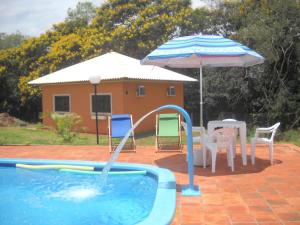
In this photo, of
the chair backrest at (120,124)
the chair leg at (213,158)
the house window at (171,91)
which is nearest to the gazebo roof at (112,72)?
the house window at (171,91)

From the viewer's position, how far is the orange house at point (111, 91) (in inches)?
648

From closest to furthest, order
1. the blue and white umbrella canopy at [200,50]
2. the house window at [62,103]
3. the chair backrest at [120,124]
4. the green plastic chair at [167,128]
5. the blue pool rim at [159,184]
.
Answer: the blue pool rim at [159,184] < the blue and white umbrella canopy at [200,50] < the green plastic chair at [167,128] < the chair backrest at [120,124] < the house window at [62,103]

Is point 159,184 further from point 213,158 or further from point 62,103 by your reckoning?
point 62,103

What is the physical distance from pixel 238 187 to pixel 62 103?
1489 cm

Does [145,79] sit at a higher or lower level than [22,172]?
higher

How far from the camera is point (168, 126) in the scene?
10.9 meters

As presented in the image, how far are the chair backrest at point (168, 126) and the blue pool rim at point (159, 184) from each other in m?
2.75

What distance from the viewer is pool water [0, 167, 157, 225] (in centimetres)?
554

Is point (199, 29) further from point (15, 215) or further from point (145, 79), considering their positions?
point (15, 215)

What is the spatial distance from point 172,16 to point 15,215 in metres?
20.5

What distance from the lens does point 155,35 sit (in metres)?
24.0

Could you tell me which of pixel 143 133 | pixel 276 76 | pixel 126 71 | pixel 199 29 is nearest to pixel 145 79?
pixel 126 71

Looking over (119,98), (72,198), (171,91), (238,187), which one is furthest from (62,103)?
(238,187)

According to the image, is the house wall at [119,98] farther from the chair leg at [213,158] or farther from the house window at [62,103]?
the chair leg at [213,158]
